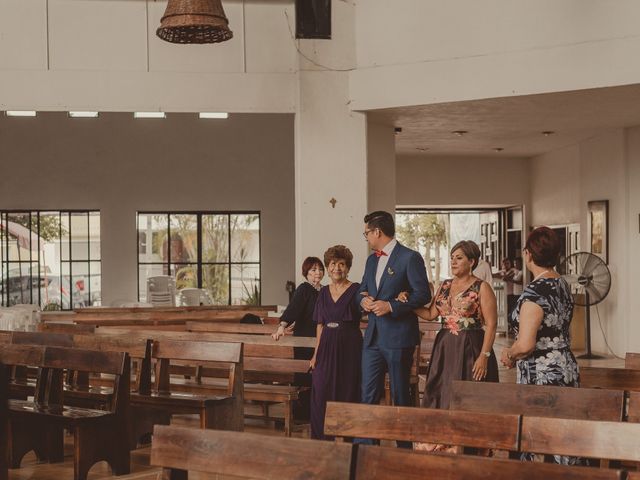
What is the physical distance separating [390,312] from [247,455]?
3194mm

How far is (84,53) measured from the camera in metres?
10.4

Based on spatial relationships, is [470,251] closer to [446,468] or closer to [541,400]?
[541,400]

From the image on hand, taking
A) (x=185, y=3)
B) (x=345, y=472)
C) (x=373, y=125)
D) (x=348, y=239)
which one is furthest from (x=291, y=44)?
(x=345, y=472)

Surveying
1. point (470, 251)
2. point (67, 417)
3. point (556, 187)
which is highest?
point (556, 187)

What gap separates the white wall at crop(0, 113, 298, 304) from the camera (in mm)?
19438

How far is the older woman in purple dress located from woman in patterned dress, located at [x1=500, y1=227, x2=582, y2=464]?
5.39 feet

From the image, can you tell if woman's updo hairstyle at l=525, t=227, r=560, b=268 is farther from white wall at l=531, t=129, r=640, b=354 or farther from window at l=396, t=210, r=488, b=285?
window at l=396, t=210, r=488, b=285

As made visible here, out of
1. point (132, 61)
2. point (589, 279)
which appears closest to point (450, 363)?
point (132, 61)

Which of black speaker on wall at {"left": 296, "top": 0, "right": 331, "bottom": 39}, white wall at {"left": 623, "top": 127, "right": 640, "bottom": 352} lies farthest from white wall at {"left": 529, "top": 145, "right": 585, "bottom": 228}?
black speaker on wall at {"left": 296, "top": 0, "right": 331, "bottom": 39}

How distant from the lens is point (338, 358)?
21.3 ft

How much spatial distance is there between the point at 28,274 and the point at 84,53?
10360 millimetres

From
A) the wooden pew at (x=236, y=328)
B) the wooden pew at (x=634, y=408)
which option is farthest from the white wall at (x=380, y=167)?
the wooden pew at (x=634, y=408)

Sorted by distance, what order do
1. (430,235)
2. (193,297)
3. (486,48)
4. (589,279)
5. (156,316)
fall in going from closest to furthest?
(486,48) → (156,316) → (589,279) → (193,297) → (430,235)

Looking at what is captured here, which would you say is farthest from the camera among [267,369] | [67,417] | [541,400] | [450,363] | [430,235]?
[430,235]
